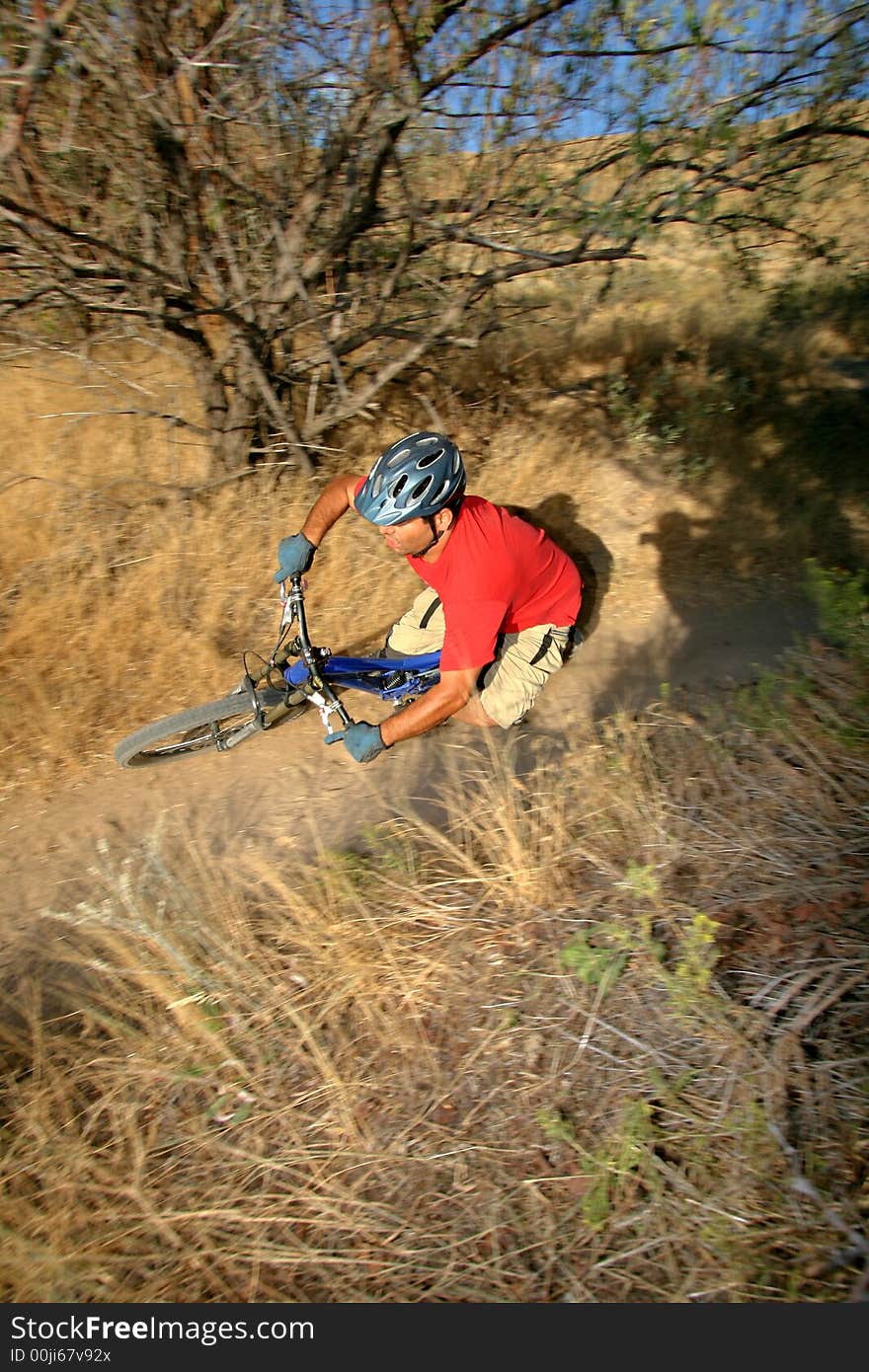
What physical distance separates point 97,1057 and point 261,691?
5.67 ft

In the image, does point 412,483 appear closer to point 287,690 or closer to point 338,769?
point 287,690

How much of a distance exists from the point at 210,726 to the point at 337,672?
789mm

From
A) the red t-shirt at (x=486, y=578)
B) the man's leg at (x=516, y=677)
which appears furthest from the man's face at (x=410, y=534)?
the man's leg at (x=516, y=677)

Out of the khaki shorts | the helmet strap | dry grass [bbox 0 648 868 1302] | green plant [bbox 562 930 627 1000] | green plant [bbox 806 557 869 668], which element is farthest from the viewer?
the khaki shorts

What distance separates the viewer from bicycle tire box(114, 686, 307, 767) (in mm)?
3902

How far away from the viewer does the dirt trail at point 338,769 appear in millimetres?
3977

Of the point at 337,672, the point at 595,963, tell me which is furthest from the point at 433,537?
the point at 595,963

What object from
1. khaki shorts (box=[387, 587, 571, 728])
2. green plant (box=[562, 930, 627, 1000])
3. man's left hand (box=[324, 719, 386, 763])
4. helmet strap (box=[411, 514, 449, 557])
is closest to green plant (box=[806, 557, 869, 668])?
khaki shorts (box=[387, 587, 571, 728])

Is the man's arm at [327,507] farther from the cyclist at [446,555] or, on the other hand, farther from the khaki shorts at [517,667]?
the khaki shorts at [517,667]

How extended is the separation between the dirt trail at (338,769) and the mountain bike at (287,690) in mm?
230

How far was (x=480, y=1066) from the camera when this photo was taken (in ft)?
8.54

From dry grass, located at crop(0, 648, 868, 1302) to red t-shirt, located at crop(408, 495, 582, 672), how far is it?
77 centimetres

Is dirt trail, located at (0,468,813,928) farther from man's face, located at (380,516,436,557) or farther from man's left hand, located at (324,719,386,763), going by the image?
man's face, located at (380,516,436,557)

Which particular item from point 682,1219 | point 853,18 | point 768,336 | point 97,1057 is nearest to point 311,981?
point 97,1057
